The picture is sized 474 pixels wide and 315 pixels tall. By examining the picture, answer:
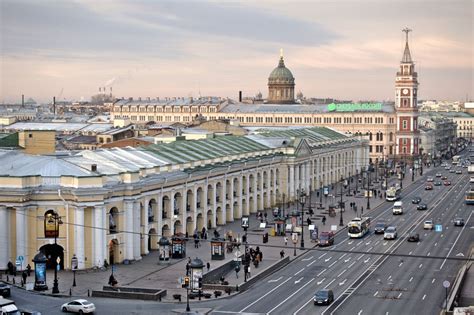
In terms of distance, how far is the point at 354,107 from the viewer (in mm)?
190875

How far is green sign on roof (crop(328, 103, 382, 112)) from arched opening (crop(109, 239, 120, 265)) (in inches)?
5091

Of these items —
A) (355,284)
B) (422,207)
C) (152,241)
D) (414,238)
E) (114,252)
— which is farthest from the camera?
(422,207)

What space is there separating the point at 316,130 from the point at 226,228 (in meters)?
61.1

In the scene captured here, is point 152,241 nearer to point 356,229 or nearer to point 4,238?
point 4,238

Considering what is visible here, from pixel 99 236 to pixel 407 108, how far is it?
5028 inches

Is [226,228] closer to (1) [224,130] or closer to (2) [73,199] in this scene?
(2) [73,199]

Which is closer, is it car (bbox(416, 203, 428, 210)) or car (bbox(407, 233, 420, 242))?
car (bbox(407, 233, 420, 242))

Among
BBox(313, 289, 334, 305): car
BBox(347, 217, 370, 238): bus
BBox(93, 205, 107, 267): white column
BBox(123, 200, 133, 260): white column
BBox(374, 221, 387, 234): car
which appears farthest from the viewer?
BBox(374, 221, 387, 234): car

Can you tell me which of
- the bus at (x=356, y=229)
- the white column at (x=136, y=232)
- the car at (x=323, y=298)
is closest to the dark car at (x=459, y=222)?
the bus at (x=356, y=229)

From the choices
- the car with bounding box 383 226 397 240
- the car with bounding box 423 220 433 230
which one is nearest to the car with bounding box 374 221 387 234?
the car with bounding box 383 226 397 240

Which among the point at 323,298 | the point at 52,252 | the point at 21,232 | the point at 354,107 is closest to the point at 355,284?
the point at 323,298

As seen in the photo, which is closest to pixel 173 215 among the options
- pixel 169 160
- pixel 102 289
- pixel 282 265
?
pixel 169 160

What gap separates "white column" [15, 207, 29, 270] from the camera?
6100 centimetres

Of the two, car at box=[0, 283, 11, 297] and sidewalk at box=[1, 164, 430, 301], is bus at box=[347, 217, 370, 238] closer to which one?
sidewalk at box=[1, 164, 430, 301]
